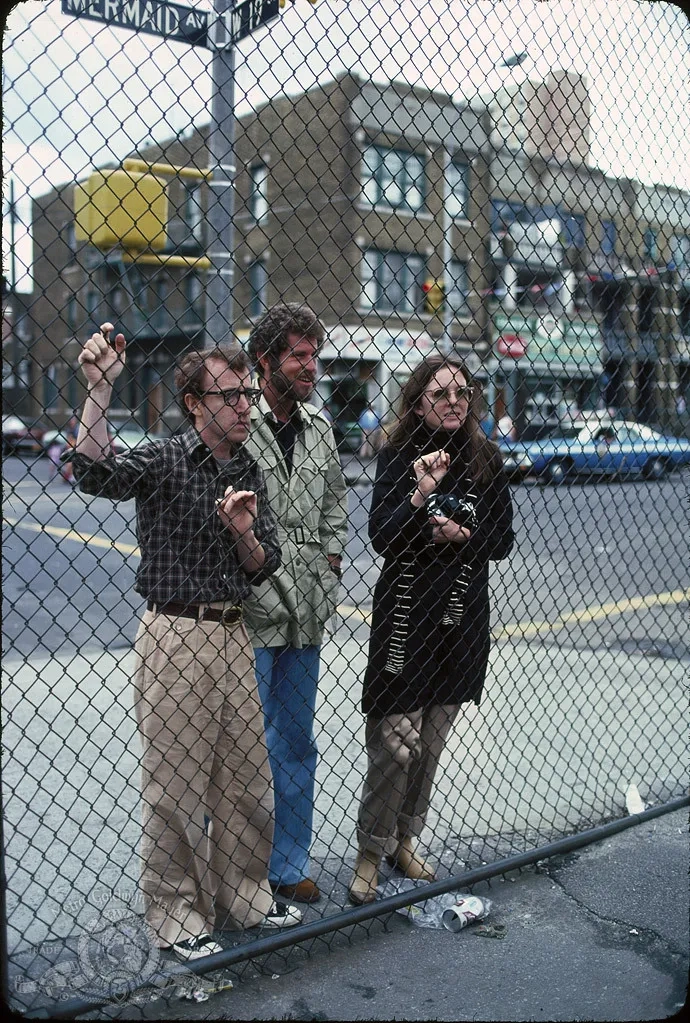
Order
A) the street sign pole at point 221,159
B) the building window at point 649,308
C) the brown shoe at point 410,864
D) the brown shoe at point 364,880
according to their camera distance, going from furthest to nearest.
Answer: the building window at point 649,308, the brown shoe at point 410,864, the brown shoe at point 364,880, the street sign pole at point 221,159

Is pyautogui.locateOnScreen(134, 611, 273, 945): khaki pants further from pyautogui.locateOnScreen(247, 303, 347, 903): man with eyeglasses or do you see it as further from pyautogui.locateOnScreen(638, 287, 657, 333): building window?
pyautogui.locateOnScreen(638, 287, 657, 333): building window

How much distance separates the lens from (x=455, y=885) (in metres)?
3.23

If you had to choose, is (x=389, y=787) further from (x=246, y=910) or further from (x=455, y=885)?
(x=246, y=910)

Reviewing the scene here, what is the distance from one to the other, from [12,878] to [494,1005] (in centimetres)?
177

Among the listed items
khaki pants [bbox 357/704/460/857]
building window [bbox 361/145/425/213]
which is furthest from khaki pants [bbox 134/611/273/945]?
building window [bbox 361/145/425/213]

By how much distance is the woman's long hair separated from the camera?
3.39 meters

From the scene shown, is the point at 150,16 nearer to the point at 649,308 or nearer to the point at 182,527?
the point at 182,527

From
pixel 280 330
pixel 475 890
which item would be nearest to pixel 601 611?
pixel 475 890

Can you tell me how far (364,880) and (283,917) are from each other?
33 cm

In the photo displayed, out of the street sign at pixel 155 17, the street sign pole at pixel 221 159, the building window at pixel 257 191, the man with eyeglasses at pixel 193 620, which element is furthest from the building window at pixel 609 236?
the man with eyeglasses at pixel 193 620

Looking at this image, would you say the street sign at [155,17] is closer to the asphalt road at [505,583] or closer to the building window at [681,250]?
the building window at [681,250]

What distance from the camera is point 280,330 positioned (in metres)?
3.13

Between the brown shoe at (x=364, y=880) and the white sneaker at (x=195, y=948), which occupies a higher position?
the brown shoe at (x=364, y=880)

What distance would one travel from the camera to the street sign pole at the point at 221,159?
3047 mm
